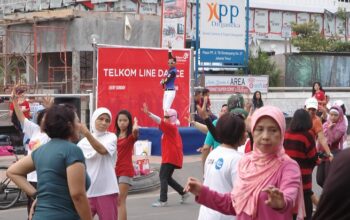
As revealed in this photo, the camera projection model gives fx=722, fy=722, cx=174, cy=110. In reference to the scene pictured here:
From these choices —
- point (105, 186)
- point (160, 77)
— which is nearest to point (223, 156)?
point (105, 186)

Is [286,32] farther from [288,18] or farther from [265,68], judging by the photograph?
[265,68]

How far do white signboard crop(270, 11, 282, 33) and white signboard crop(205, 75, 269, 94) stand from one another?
2959cm

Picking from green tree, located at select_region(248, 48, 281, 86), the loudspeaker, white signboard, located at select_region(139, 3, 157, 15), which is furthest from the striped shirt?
white signboard, located at select_region(139, 3, 157, 15)

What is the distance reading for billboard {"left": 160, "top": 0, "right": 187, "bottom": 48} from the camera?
27.5 m

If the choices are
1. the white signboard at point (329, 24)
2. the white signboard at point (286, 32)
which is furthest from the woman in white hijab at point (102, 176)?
the white signboard at point (329, 24)

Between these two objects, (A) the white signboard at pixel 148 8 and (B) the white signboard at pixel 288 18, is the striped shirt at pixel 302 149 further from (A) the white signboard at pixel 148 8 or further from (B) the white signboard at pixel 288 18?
(B) the white signboard at pixel 288 18

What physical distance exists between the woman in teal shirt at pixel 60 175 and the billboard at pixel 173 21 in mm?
22674

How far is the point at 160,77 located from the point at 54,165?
44.8 feet

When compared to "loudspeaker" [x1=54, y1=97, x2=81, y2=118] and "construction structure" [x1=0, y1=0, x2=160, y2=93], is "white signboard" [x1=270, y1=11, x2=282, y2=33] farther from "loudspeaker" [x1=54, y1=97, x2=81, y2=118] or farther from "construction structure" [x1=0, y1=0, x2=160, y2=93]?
"loudspeaker" [x1=54, y1=97, x2=81, y2=118]

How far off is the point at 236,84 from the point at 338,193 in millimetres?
22079

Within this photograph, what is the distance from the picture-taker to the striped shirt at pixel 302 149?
25.1 feet

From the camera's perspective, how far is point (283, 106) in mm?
25562

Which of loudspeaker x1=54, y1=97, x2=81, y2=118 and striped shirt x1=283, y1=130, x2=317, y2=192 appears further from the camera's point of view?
loudspeaker x1=54, y1=97, x2=81, y2=118

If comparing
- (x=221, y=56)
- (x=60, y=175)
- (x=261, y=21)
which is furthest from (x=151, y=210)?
(x=261, y=21)
